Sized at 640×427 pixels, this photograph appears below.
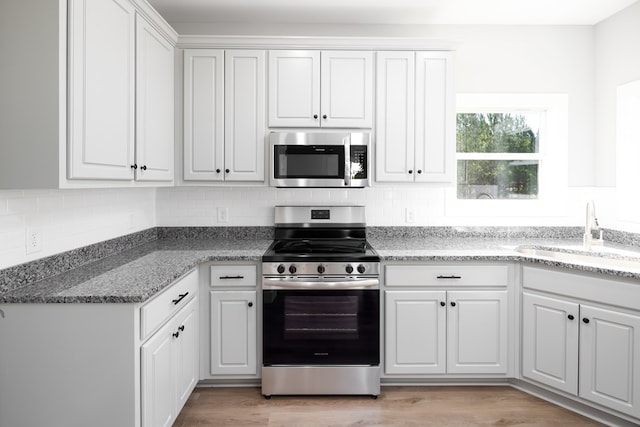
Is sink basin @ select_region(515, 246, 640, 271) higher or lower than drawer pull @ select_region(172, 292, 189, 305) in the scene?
higher

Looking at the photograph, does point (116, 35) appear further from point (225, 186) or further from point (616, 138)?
point (616, 138)

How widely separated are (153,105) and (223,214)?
1.06 metres

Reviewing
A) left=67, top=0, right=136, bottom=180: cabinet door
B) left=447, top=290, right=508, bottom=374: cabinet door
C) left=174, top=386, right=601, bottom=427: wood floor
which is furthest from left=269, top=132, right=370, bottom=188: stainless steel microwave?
left=174, top=386, right=601, bottom=427: wood floor

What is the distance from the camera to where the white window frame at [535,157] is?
3.49 metres

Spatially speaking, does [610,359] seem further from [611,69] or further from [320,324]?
[611,69]

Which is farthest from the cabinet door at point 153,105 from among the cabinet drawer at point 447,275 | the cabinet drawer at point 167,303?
the cabinet drawer at point 447,275

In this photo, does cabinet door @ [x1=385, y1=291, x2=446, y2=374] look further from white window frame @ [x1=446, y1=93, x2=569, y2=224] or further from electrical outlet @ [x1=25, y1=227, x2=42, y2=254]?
electrical outlet @ [x1=25, y1=227, x2=42, y2=254]

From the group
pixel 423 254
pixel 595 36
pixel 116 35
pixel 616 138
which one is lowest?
pixel 423 254

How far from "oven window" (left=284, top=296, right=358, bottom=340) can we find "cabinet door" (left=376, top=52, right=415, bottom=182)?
3.27 ft

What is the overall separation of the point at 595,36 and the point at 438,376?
293cm

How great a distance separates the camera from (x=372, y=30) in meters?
3.44

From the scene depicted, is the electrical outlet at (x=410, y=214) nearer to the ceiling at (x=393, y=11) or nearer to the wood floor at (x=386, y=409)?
the wood floor at (x=386, y=409)

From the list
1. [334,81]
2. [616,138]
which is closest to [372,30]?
[334,81]

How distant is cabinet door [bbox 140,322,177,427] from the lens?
1.86 meters
